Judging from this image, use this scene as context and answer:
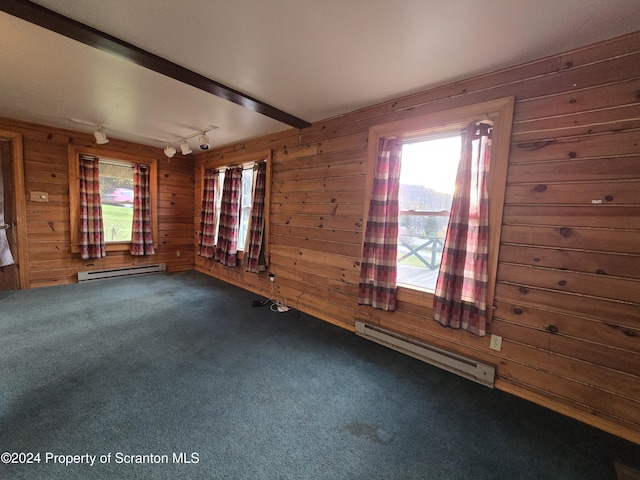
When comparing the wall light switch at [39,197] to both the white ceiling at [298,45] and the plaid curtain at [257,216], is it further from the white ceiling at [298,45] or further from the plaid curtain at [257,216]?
the plaid curtain at [257,216]

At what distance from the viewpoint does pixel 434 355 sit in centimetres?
214

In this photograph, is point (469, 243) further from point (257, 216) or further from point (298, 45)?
point (257, 216)

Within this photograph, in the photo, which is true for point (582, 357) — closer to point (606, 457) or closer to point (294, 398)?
point (606, 457)

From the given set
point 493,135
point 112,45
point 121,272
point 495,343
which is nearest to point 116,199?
point 121,272

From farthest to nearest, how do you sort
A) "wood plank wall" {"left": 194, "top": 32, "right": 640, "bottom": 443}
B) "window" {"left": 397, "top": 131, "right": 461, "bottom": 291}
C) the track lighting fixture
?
the track lighting fixture < "window" {"left": 397, "top": 131, "right": 461, "bottom": 291} < "wood plank wall" {"left": 194, "top": 32, "right": 640, "bottom": 443}

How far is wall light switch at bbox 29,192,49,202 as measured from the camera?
142 inches

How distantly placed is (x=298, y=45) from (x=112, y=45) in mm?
1219

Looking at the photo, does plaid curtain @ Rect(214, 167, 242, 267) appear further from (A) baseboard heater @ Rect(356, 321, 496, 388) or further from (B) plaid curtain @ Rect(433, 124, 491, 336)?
(B) plaid curtain @ Rect(433, 124, 491, 336)

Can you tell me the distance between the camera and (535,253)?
174cm

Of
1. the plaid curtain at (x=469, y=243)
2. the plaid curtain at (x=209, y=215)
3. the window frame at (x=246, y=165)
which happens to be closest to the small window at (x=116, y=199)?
the window frame at (x=246, y=165)

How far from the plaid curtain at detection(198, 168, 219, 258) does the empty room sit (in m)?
1.61

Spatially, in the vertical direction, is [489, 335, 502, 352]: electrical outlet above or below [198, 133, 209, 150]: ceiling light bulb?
below

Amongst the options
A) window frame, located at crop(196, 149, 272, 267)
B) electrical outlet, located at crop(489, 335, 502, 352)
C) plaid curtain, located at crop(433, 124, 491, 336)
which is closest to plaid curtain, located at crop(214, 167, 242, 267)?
window frame, located at crop(196, 149, 272, 267)

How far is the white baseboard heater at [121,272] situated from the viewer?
13.4ft
